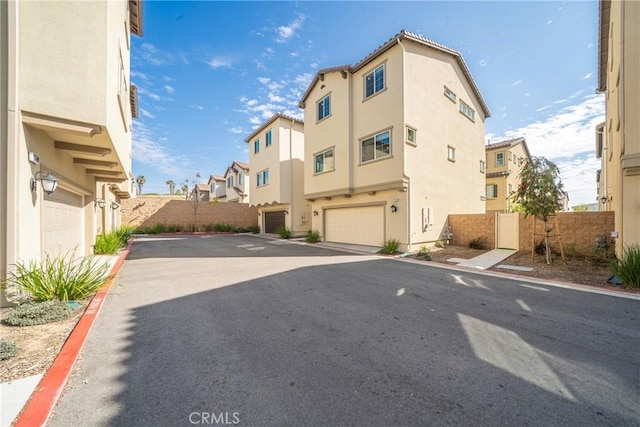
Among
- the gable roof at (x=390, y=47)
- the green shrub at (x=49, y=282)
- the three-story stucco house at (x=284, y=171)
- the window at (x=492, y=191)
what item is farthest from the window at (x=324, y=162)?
the window at (x=492, y=191)

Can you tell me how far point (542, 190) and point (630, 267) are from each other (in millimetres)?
3779

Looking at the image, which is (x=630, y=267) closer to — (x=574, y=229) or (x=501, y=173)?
(x=574, y=229)

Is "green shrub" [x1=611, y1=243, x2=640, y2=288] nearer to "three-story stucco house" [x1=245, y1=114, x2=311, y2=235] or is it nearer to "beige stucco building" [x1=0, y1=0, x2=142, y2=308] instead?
"beige stucco building" [x1=0, y1=0, x2=142, y2=308]

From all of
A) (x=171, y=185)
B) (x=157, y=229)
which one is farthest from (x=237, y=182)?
(x=171, y=185)

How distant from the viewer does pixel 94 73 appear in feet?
16.8

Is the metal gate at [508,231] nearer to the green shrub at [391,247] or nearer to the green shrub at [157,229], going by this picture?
the green shrub at [391,247]

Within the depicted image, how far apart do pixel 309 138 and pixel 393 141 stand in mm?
6678

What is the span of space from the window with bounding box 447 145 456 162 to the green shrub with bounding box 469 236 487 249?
4.86 m

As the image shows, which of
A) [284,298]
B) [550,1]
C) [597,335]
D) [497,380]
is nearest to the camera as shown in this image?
[497,380]

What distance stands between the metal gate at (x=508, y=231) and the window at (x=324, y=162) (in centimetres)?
892

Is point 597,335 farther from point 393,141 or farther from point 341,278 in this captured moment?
point 393,141

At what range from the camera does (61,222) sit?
24.2ft

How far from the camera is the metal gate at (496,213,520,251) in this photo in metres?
12.0

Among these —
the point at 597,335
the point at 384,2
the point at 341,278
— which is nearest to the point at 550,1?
the point at 384,2
